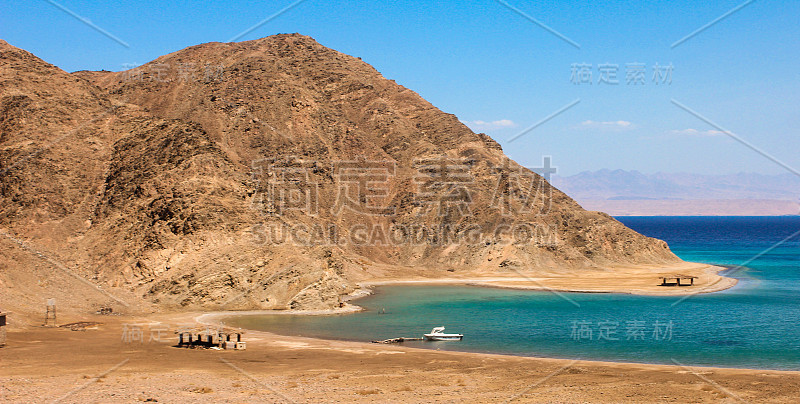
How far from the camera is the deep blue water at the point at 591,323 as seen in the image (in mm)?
40344

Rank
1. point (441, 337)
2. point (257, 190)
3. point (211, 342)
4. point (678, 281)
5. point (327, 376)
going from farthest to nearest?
point (257, 190) → point (678, 281) → point (441, 337) → point (211, 342) → point (327, 376)

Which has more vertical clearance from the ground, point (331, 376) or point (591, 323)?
point (591, 323)

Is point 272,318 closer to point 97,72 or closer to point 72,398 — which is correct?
point 72,398

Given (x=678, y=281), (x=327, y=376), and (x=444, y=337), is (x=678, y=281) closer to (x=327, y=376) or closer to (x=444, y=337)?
(x=444, y=337)

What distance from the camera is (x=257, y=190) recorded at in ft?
287

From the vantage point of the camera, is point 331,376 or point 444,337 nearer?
point 331,376

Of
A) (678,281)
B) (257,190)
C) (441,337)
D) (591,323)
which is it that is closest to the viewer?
(441,337)

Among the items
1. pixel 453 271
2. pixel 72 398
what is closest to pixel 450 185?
pixel 453 271

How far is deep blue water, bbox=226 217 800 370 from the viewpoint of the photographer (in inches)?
1588

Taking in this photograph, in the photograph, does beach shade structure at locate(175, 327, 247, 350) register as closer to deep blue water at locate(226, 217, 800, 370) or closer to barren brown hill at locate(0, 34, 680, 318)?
deep blue water at locate(226, 217, 800, 370)

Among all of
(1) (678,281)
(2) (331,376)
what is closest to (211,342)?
(2) (331,376)

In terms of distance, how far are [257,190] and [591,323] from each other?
163 feet

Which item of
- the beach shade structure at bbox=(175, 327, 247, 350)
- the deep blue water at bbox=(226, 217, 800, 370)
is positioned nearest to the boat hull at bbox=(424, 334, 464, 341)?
the deep blue water at bbox=(226, 217, 800, 370)

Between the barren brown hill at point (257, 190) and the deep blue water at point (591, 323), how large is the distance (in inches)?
303
